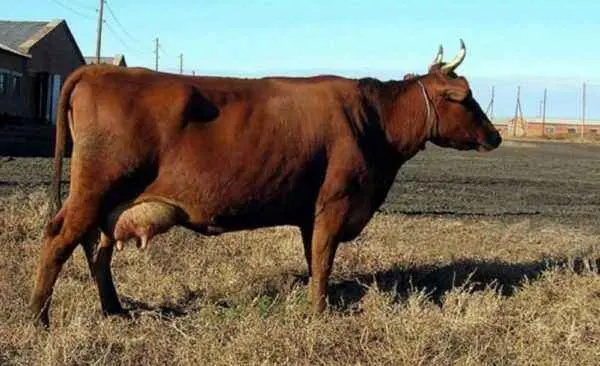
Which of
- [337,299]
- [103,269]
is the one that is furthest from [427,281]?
[103,269]

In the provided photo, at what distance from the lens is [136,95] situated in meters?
7.32

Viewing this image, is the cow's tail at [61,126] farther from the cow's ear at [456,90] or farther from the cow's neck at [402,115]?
the cow's ear at [456,90]

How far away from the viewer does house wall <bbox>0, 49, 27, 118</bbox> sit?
50.3m

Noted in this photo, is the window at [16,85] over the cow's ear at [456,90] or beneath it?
over

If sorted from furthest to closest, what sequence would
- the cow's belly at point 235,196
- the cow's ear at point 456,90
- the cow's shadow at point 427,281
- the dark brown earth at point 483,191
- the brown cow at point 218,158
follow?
the dark brown earth at point 483,191 → the cow's ear at point 456,90 → the cow's shadow at point 427,281 → the cow's belly at point 235,196 → the brown cow at point 218,158

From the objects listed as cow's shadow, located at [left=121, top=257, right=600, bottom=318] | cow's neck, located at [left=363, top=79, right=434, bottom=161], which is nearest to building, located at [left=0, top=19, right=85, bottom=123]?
cow's shadow, located at [left=121, top=257, right=600, bottom=318]

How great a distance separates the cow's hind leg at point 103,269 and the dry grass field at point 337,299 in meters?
0.13

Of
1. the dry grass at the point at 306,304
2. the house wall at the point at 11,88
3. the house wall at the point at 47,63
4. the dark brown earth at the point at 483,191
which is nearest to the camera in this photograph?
the dry grass at the point at 306,304

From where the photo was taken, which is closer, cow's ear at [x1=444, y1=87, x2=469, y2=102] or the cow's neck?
the cow's neck

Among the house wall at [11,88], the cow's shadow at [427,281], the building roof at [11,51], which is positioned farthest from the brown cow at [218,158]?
the house wall at [11,88]

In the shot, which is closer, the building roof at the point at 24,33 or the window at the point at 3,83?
the window at the point at 3,83

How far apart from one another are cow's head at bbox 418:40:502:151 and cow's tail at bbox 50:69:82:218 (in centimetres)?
326

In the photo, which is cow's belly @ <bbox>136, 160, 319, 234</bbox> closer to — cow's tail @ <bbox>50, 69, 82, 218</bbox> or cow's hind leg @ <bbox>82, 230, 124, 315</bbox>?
cow's hind leg @ <bbox>82, 230, 124, 315</bbox>

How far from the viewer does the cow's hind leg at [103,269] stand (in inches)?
301
